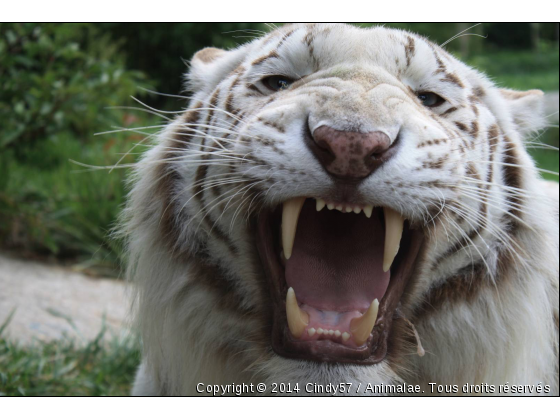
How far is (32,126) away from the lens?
522 cm

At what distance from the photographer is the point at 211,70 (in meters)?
2.87

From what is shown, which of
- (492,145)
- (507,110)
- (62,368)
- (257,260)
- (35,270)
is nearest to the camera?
(257,260)

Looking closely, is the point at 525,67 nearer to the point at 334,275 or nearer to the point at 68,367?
the point at 334,275

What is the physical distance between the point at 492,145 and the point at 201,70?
1.28 m

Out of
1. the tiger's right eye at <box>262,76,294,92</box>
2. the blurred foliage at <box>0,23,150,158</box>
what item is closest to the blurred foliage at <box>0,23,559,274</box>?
the blurred foliage at <box>0,23,150,158</box>

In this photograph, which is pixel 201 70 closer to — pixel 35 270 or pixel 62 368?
pixel 62 368

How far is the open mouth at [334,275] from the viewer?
85.1 inches

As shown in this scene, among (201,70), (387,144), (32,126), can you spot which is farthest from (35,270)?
(387,144)

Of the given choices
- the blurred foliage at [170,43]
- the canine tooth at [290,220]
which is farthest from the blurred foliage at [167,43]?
the canine tooth at [290,220]

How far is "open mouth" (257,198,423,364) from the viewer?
2162 mm

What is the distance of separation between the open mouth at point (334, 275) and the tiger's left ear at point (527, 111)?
0.87m

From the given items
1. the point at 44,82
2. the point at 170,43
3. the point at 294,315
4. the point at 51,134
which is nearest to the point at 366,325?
the point at 294,315

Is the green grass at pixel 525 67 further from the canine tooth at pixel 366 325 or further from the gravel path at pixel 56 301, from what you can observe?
the canine tooth at pixel 366 325

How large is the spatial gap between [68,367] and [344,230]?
6.31ft
